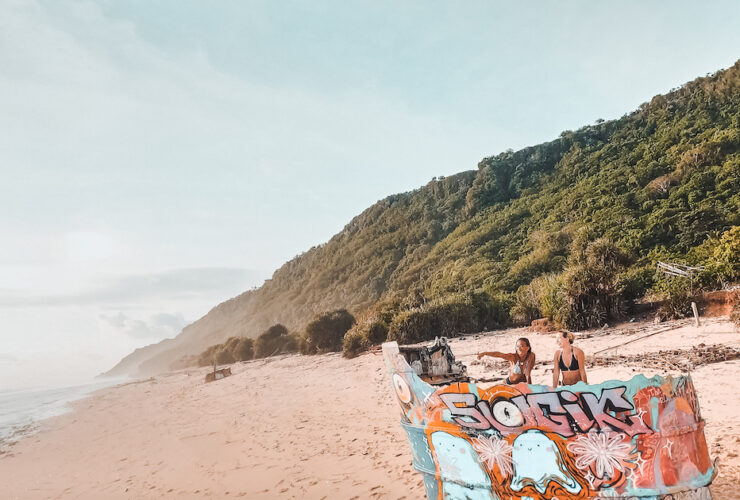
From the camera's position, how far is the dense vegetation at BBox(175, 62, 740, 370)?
18.4 m

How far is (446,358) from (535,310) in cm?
1380

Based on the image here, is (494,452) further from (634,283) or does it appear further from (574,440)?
(634,283)

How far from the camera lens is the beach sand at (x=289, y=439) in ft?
24.0

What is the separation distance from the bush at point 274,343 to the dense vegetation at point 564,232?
288 inches

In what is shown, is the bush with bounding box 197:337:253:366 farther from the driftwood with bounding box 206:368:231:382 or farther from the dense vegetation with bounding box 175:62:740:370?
the dense vegetation with bounding box 175:62:740:370

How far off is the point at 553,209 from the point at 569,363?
41.3 m

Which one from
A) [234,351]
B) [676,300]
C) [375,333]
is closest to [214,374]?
[375,333]

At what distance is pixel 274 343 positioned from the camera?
37.1 m

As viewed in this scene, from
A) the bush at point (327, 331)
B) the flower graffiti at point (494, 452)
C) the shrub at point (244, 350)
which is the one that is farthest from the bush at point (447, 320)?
the shrub at point (244, 350)

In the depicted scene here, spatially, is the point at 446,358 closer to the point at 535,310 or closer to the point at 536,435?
the point at 536,435

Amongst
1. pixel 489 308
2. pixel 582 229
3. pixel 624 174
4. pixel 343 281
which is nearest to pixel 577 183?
pixel 624 174

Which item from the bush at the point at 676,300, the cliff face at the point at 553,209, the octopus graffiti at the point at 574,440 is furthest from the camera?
the cliff face at the point at 553,209

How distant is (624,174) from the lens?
39.7 metres

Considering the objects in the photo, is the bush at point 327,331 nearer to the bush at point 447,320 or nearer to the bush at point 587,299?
the bush at point 447,320
